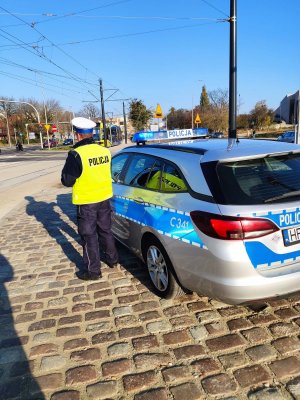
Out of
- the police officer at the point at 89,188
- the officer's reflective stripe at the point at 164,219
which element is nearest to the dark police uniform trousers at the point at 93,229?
the police officer at the point at 89,188

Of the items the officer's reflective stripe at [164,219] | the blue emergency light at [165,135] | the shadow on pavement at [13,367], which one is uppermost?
the blue emergency light at [165,135]

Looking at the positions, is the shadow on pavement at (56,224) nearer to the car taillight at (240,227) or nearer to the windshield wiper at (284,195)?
→ the car taillight at (240,227)

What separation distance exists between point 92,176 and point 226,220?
1.89 metres

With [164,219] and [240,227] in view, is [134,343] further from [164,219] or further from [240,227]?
[240,227]

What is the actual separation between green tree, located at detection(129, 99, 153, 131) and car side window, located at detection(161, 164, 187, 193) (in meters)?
68.3

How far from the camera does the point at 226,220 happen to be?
2.64 meters

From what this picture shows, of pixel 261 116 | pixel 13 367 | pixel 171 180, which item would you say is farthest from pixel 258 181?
pixel 261 116

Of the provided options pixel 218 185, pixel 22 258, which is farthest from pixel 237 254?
pixel 22 258

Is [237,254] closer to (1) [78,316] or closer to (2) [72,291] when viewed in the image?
(1) [78,316]

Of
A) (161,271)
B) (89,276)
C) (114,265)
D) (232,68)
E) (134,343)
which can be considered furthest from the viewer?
(232,68)

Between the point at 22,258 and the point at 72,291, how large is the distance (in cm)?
160

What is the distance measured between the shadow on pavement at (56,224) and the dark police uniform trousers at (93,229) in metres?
0.67

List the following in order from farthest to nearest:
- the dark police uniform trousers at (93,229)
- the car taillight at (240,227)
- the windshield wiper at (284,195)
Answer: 1. the dark police uniform trousers at (93,229)
2. the windshield wiper at (284,195)
3. the car taillight at (240,227)

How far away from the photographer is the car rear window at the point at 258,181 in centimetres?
275
